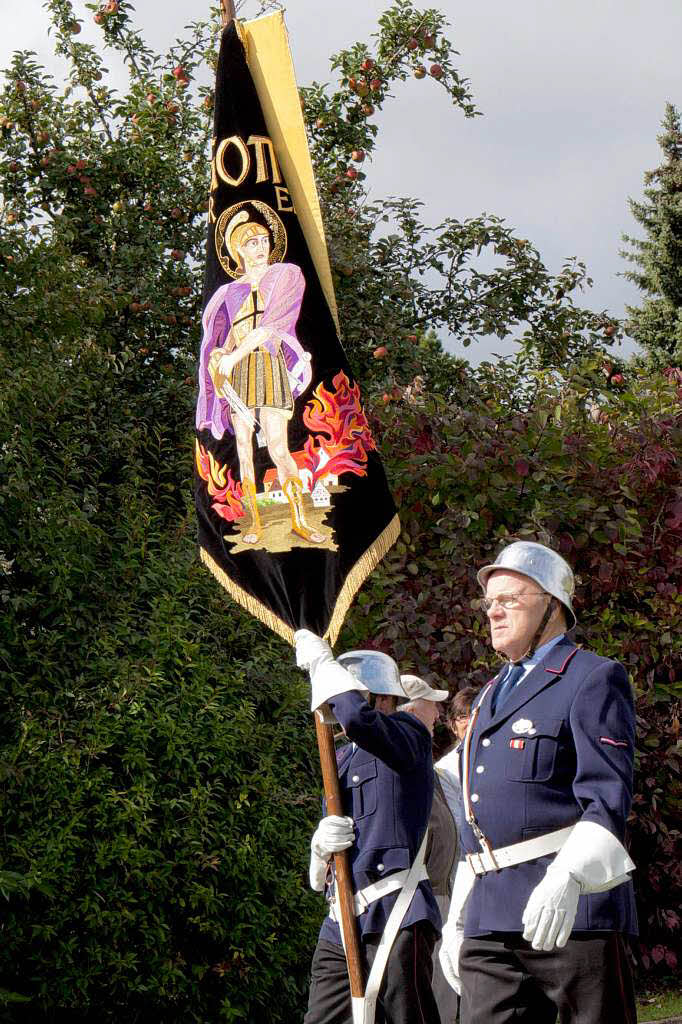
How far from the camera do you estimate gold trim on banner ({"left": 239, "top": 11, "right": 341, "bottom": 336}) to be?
220 inches

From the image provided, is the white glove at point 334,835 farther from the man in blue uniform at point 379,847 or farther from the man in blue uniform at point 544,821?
the man in blue uniform at point 544,821

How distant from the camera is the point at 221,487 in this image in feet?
18.4

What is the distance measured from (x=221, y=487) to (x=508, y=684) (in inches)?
76.5

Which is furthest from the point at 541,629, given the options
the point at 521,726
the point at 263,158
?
the point at 263,158

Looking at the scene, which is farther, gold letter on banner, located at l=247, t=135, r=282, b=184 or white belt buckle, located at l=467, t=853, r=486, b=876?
gold letter on banner, located at l=247, t=135, r=282, b=184

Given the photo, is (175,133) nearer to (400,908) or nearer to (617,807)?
(400,908)

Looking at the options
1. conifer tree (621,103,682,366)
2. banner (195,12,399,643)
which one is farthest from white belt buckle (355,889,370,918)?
conifer tree (621,103,682,366)

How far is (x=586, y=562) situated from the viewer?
7.76 metres

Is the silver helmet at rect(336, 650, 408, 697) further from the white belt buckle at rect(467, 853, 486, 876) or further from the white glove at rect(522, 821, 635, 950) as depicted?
the white glove at rect(522, 821, 635, 950)

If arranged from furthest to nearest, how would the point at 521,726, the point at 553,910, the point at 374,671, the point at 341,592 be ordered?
the point at 341,592 < the point at 374,671 < the point at 521,726 < the point at 553,910

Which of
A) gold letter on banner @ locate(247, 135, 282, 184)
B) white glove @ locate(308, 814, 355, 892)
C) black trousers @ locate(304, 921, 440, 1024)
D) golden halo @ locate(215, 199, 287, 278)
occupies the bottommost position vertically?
black trousers @ locate(304, 921, 440, 1024)

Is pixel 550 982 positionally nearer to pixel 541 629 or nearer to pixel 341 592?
pixel 541 629

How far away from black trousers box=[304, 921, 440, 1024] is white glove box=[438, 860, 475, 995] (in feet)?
0.47

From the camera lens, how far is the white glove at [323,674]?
4523 millimetres
